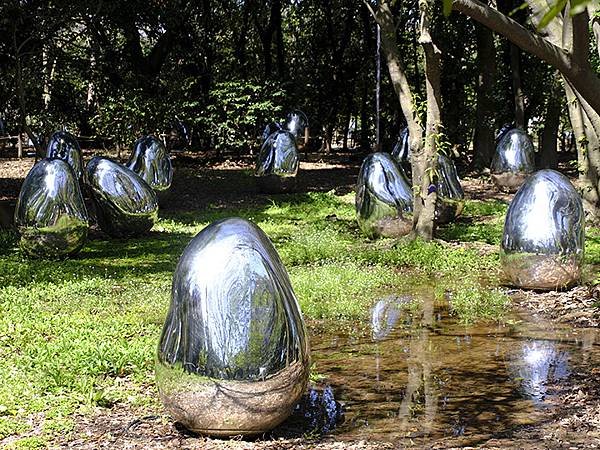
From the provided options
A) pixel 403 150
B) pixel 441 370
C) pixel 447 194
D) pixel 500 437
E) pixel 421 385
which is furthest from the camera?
pixel 403 150

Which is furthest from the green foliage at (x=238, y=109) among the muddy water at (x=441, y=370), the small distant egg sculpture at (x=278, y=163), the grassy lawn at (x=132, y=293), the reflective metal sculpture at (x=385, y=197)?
the muddy water at (x=441, y=370)

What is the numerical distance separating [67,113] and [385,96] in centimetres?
1151

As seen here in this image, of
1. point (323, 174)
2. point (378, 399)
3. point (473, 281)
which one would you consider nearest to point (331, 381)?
point (378, 399)

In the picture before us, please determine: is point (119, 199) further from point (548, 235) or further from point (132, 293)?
point (548, 235)

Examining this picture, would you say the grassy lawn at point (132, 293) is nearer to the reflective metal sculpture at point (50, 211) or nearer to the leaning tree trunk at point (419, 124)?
the reflective metal sculpture at point (50, 211)

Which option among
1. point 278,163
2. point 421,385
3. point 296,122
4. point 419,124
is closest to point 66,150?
point 278,163

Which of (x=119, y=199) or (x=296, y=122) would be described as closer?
(x=119, y=199)

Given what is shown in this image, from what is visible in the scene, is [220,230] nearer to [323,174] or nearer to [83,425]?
[83,425]

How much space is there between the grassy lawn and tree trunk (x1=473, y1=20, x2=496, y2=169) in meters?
6.59

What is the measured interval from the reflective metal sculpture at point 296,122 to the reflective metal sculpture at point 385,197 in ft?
38.8

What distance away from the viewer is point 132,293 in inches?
377

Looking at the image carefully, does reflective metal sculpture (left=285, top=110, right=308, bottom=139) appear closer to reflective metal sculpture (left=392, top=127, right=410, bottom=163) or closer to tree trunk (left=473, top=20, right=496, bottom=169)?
reflective metal sculpture (left=392, top=127, right=410, bottom=163)

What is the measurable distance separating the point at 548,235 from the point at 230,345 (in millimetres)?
5475

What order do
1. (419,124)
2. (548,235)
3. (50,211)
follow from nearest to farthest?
(548,235) → (50,211) → (419,124)
